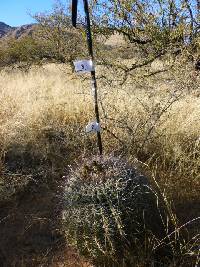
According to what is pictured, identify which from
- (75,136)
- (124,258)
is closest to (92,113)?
(75,136)

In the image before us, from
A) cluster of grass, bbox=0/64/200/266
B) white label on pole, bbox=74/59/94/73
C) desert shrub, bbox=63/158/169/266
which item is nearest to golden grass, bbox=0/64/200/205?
cluster of grass, bbox=0/64/200/266

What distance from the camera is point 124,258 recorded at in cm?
354

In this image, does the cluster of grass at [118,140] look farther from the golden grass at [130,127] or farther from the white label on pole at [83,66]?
the white label on pole at [83,66]

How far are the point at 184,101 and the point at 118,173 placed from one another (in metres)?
3.56

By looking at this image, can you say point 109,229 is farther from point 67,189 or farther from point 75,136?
point 75,136

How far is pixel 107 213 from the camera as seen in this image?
3.45 meters

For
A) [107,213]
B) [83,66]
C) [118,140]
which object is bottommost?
[107,213]

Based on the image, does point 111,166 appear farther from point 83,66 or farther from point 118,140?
point 118,140

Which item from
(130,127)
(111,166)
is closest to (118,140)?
(130,127)

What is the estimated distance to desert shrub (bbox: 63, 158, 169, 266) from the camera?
11.3 ft

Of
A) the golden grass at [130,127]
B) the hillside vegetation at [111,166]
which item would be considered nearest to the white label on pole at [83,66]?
the hillside vegetation at [111,166]

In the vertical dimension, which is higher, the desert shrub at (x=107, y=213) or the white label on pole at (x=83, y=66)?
the white label on pole at (x=83, y=66)

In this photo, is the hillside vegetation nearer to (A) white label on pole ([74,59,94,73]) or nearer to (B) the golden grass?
(B) the golden grass

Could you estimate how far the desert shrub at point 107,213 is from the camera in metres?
3.46
